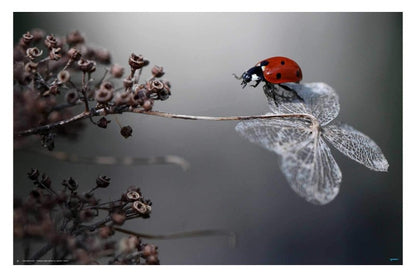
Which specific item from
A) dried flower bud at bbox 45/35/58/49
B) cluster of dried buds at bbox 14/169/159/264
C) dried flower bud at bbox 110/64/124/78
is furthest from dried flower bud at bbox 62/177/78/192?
dried flower bud at bbox 45/35/58/49

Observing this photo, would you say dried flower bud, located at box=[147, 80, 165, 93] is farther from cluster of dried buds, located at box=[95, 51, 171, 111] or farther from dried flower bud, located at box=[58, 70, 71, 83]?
dried flower bud, located at box=[58, 70, 71, 83]

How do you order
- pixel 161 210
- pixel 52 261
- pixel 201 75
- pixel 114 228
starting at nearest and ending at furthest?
pixel 52 261 < pixel 114 228 < pixel 201 75 < pixel 161 210

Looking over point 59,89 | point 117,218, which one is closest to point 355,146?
point 117,218

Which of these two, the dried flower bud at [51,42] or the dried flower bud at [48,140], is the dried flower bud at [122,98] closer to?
the dried flower bud at [48,140]

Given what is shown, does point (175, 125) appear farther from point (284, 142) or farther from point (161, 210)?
point (284, 142)

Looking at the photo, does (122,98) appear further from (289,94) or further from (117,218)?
(289,94)

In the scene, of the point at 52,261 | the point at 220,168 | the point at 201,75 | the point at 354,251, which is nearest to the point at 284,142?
the point at 52,261
